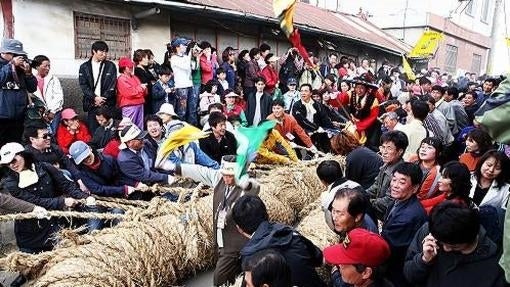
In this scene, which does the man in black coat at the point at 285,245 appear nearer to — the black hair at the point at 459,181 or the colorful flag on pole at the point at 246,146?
the colorful flag on pole at the point at 246,146

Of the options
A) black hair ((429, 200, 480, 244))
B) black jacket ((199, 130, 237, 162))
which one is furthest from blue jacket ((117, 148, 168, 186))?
black hair ((429, 200, 480, 244))

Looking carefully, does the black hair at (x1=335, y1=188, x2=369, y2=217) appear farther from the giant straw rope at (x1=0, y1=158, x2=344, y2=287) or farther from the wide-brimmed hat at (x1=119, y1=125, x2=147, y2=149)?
the wide-brimmed hat at (x1=119, y1=125, x2=147, y2=149)

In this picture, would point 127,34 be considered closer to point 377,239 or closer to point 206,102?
point 206,102

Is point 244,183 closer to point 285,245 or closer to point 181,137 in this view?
point 285,245

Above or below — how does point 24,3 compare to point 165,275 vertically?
above

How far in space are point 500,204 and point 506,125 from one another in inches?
88.8

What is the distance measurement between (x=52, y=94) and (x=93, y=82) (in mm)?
621

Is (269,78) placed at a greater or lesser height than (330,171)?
greater

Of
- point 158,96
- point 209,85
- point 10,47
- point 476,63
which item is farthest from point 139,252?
point 476,63

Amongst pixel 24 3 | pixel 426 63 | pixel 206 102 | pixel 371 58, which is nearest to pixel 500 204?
pixel 206 102

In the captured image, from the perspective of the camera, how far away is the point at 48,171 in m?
4.43

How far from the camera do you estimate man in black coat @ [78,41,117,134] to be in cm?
660

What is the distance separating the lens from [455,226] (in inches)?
85.8

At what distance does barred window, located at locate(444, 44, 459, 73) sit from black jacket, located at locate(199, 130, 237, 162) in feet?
69.8
